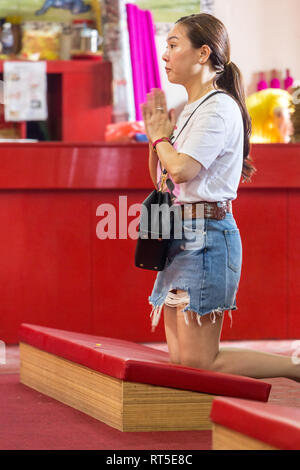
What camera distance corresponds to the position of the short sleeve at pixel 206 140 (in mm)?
2391

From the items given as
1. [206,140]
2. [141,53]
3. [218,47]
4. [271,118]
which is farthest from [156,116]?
[141,53]

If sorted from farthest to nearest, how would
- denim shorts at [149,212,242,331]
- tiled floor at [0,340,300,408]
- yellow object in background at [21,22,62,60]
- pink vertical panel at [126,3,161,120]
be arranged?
yellow object in background at [21,22,62,60]
pink vertical panel at [126,3,161,120]
tiled floor at [0,340,300,408]
denim shorts at [149,212,242,331]

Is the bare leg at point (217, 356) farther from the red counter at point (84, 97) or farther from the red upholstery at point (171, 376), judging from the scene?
the red counter at point (84, 97)

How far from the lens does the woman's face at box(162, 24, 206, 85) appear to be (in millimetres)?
2539

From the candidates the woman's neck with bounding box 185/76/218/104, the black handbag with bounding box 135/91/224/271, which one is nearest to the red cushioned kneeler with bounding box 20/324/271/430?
the black handbag with bounding box 135/91/224/271

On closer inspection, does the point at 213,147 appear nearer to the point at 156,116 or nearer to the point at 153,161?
the point at 156,116

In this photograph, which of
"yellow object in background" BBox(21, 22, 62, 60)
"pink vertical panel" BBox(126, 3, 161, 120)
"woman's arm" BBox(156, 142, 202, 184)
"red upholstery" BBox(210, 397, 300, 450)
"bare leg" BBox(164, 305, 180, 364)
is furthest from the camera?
"yellow object in background" BBox(21, 22, 62, 60)

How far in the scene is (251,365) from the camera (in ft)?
8.71

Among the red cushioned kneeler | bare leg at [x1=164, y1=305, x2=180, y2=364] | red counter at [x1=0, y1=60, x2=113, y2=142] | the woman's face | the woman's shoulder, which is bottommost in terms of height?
the red cushioned kneeler

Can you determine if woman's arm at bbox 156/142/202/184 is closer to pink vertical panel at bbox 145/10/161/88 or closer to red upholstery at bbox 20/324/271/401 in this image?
red upholstery at bbox 20/324/271/401

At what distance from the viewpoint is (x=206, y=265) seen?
248 cm

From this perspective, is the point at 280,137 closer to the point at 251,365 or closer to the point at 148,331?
the point at 148,331

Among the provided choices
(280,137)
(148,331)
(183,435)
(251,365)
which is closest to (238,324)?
(148,331)

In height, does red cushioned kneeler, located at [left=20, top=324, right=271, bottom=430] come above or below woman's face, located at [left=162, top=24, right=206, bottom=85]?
below
